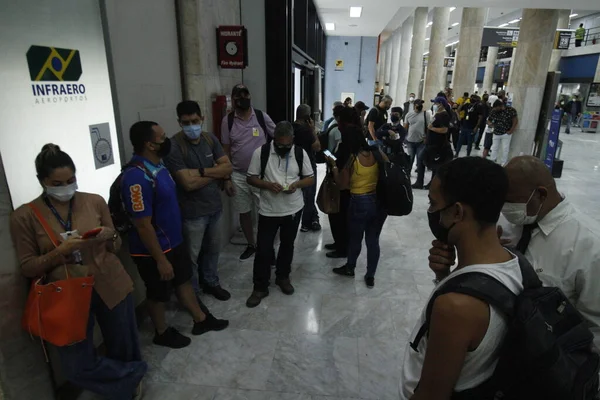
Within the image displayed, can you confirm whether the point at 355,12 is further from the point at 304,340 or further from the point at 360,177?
the point at 304,340

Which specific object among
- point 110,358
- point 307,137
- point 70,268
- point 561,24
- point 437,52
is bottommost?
point 110,358

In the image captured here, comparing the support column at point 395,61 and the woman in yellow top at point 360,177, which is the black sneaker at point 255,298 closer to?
the woman in yellow top at point 360,177

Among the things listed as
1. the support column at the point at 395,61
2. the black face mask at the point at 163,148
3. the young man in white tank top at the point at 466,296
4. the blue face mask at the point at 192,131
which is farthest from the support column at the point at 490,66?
the young man in white tank top at the point at 466,296

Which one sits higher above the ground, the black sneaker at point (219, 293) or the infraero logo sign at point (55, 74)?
the infraero logo sign at point (55, 74)

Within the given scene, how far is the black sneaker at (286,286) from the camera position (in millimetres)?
3516

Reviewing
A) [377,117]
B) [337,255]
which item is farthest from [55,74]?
[377,117]

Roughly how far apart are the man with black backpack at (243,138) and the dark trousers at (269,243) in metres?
0.83

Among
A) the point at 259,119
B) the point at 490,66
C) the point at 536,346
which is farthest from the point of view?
the point at 490,66

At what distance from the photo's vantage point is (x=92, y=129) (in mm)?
2479

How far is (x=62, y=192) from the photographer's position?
1803 millimetres

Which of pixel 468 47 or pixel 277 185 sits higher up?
pixel 468 47

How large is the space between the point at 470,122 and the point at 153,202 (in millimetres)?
9068

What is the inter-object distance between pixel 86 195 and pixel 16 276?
1.64ft

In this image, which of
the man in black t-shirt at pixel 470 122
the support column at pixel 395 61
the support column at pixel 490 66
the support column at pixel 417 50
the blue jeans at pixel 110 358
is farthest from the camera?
the support column at pixel 490 66
